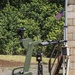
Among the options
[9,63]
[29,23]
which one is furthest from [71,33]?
[29,23]

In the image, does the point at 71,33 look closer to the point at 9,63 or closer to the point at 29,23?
the point at 9,63

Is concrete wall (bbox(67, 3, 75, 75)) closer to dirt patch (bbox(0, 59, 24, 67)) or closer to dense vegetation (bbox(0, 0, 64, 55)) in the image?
dirt patch (bbox(0, 59, 24, 67))

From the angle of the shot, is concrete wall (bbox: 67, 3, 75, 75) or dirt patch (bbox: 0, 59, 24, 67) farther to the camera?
dirt patch (bbox: 0, 59, 24, 67)

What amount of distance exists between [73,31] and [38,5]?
1454cm

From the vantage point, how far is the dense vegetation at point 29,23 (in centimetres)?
2017

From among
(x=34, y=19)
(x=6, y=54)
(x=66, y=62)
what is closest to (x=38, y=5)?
(x=34, y=19)

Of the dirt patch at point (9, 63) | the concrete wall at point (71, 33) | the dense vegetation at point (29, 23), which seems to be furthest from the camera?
the dense vegetation at point (29, 23)

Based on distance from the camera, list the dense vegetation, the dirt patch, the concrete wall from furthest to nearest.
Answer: the dense vegetation < the dirt patch < the concrete wall

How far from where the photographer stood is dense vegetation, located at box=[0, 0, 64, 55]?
66.2ft

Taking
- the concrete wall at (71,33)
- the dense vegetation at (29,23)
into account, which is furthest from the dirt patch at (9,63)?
the concrete wall at (71,33)

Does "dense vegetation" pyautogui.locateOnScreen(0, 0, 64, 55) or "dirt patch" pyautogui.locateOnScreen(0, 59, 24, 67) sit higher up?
"dense vegetation" pyautogui.locateOnScreen(0, 0, 64, 55)

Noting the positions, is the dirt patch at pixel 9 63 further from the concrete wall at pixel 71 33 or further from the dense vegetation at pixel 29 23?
the concrete wall at pixel 71 33

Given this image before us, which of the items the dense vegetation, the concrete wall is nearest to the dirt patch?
the dense vegetation

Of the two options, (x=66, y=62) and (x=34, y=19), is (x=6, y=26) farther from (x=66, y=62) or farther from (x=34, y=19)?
(x=66, y=62)
